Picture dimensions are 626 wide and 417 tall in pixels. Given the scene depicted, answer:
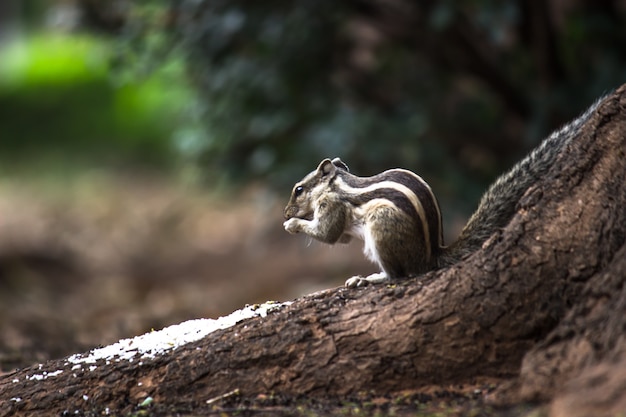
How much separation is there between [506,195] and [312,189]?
0.85 m

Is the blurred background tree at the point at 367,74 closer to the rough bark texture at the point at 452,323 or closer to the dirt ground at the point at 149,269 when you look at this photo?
Result: the dirt ground at the point at 149,269

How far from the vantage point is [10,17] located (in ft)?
75.3

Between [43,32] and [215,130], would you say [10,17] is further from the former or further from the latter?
[215,130]

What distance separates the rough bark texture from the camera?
294cm

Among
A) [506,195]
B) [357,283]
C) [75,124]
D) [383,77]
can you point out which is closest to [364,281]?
[357,283]

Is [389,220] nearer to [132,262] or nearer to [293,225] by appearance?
[293,225]

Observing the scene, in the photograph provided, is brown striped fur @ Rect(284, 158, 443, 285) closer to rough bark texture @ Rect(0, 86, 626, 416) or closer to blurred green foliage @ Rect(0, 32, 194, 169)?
rough bark texture @ Rect(0, 86, 626, 416)

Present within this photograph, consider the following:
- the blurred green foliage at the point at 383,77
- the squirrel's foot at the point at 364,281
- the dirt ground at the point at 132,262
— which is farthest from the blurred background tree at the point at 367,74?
the squirrel's foot at the point at 364,281

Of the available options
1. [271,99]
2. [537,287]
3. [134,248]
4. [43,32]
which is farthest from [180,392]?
[43,32]

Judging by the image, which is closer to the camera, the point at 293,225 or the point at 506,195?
the point at 506,195

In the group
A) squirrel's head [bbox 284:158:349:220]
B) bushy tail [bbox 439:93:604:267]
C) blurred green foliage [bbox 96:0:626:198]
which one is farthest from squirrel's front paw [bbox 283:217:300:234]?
blurred green foliage [bbox 96:0:626:198]

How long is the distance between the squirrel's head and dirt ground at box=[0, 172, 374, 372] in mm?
1787

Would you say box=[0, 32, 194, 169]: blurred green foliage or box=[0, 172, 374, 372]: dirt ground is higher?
box=[0, 32, 194, 169]: blurred green foliage

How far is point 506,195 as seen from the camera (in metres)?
3.32
